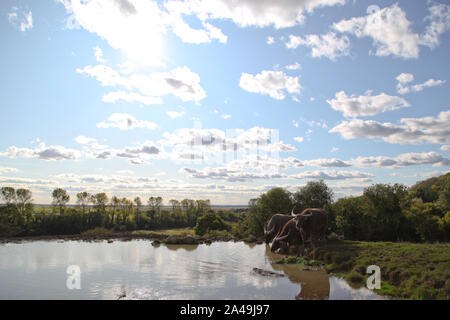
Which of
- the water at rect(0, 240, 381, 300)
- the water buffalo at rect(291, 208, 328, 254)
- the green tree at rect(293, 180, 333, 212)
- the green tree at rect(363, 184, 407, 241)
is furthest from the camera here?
the green tree at rect(293, 180, 333, 212)

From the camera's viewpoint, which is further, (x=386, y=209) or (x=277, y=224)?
(x=277, y=224)

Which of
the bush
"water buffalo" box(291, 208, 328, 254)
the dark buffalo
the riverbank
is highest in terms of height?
"water buffalo" box(291, 208, 328, 254)

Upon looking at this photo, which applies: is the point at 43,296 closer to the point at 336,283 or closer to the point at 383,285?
the point at 336,283

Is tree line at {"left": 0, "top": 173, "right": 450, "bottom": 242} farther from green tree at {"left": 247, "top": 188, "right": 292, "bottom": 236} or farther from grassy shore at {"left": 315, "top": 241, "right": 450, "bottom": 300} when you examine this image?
grassy shore at {"left": 315, "top": 241, "right": 450, "bottom": 300}

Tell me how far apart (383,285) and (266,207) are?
33924 millimetres

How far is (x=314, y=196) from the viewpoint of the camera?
47.4 metres

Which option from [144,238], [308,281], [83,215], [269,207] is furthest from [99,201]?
[308,281]

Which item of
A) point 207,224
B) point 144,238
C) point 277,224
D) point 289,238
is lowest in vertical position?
point 144,238

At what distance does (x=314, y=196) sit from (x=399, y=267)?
2883 centimetres

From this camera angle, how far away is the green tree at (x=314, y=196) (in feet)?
154

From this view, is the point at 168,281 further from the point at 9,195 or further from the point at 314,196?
the point at 9,195

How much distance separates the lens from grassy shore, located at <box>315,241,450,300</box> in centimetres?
1545

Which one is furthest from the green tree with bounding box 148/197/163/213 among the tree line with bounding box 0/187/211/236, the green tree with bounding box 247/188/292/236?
the green tree with bounding box 247/188/292/236

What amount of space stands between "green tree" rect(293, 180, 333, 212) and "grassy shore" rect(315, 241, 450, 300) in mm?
19077
